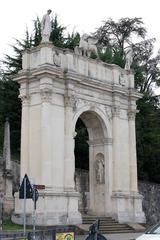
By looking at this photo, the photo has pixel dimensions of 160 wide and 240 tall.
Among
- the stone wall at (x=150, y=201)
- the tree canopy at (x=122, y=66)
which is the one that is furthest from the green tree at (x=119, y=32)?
the stone wall at (x=150, y=201)

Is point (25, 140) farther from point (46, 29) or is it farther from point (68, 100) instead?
point (46, 29)

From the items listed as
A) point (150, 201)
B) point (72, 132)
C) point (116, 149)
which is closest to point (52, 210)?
point (72, 132)

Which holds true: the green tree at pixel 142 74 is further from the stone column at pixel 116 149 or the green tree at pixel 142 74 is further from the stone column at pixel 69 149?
the stone column at pixel 69 149

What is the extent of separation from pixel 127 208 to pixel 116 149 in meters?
3.63

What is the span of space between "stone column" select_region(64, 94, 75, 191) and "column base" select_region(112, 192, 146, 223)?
391cm

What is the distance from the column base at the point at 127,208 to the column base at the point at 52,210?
3.52 meters

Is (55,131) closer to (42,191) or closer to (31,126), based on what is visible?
(31,126)

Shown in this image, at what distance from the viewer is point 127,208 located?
29250 mm

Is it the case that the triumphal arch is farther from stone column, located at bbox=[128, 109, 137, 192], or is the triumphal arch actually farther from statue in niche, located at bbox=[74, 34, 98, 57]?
statue in niche, located at bbox=[74, 34, 98, 57]

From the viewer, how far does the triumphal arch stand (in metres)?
25.2

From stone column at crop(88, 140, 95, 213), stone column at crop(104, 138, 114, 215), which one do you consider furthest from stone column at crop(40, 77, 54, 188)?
stone column at crop(88, 140, 95, 213)

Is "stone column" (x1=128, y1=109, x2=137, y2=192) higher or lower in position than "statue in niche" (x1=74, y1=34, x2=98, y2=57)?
lower

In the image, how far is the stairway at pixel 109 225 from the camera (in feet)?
85.6

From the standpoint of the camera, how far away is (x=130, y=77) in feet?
104
